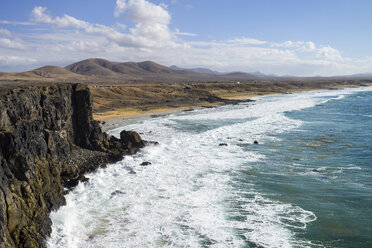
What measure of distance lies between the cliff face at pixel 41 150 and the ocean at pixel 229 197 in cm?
113

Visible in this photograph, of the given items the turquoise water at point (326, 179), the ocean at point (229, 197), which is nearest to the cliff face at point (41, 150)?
the ocean at point (229, 197)

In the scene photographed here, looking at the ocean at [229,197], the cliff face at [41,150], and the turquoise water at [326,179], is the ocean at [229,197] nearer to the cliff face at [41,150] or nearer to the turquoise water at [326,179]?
the turquoise water at [326,179]

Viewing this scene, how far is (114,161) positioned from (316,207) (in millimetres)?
16015

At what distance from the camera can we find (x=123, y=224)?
53.5ft

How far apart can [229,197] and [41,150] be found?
1177 centimetres

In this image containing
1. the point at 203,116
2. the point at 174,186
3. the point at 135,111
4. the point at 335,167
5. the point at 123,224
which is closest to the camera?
the point at 123,224

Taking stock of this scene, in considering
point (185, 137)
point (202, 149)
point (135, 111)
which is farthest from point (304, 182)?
point (135, 111)

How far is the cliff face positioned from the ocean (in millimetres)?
1134

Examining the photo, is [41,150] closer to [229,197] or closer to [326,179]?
[229,197]

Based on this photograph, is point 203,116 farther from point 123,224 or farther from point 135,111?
point 123,224

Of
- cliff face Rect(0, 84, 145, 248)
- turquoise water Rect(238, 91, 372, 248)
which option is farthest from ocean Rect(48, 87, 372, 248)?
cliff face Rect(0, 84, 145, 248)

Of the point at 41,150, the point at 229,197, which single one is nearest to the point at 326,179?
the point at 229,197

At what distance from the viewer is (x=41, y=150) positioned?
18.9m

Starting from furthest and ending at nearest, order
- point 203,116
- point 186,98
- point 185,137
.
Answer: point 186,98 < point 203,116 < point 185,137
